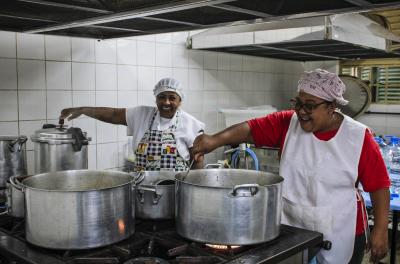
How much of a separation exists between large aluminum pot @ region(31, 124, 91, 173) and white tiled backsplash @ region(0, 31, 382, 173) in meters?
0.63

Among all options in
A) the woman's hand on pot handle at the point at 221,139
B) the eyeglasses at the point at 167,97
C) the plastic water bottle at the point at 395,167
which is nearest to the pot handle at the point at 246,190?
the woman's hand on pot handle at the point at 221,139

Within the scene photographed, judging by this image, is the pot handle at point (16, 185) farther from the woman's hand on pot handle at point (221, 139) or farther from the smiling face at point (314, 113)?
the smiling face at point (314, 113)

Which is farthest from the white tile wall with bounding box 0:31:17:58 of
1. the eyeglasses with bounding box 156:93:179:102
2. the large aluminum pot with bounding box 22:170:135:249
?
the large aluminum pot with bounding box 22:170:135:249

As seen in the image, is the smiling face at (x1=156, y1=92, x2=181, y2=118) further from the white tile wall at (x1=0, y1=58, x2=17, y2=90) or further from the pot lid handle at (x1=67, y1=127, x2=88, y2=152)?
the white tile wall at (x1=0, y1=58, x2=17, y2=90)

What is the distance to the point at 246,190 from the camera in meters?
1.02

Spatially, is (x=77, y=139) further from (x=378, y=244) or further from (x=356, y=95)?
(x=356, y=95)

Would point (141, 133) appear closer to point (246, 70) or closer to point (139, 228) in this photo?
point (139, 228)

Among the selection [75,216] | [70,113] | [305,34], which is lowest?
[75,216]

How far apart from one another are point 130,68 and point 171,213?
1.74 metres

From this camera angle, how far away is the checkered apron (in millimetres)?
2164

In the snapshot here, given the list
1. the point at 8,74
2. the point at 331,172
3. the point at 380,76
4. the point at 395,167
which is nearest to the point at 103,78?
the point at 8,74

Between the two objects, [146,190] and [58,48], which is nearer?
[146,190]

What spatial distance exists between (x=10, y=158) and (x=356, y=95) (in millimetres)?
3548

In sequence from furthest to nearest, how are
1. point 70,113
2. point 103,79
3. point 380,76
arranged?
point 380,76 < point 103,79 < point 70,113
